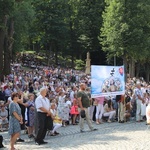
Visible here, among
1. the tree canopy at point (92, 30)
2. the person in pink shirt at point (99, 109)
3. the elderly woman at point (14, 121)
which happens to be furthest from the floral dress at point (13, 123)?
the tree canopy at point (92, 30)

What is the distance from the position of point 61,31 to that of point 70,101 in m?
42.5

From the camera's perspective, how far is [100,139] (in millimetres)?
11469

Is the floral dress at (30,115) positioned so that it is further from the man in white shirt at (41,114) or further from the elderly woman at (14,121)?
the elderly woman at (14,121)


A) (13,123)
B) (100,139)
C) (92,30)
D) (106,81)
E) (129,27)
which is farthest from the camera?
(92,30)

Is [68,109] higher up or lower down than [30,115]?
lower down

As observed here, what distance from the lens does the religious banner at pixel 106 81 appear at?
14.0 meters

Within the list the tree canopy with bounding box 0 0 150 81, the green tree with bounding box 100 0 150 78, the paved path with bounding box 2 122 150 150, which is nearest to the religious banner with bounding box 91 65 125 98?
the paved path with bounding box 2 122 150 150

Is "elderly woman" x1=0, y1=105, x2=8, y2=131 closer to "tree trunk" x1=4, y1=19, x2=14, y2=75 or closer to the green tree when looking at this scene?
"tree trunk" x1=4, y1=19, x2=14, y2=75

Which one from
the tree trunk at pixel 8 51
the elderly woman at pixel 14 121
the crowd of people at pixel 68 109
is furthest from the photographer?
the tree trunk at pixel 8 51

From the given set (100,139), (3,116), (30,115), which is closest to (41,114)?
(30,115)

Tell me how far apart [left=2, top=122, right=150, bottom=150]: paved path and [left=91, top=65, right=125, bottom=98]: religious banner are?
148 cm

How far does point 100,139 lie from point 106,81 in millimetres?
3556

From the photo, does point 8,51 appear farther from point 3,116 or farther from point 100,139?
point 100,139

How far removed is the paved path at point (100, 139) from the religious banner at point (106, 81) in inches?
58.3
